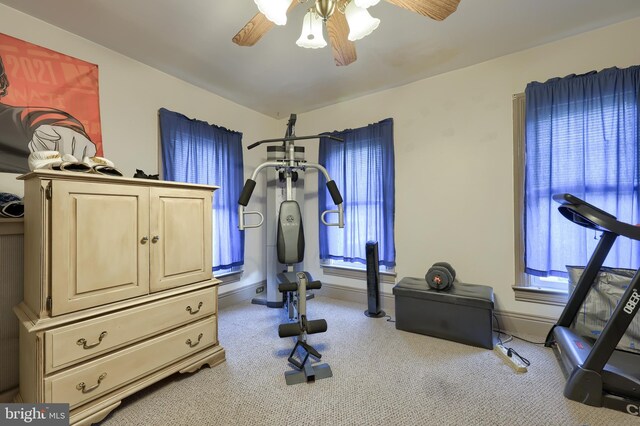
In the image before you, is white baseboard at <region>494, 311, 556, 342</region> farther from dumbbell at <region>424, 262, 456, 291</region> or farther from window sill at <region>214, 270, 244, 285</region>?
window sill at <region>214, 270, 244, 285</region>

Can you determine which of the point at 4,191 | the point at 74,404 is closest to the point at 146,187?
the point at 4,191

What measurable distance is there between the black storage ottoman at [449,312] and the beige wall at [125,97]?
275 cm

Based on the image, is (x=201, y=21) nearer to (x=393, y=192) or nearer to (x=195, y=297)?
(x=195, y=297)

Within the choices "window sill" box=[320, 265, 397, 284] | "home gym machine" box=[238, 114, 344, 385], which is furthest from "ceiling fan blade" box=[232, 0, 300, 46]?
"window sill" box=[320, 265, 397, 284]

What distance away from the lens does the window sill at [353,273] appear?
3.08 m

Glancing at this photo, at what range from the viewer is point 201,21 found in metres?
1.93

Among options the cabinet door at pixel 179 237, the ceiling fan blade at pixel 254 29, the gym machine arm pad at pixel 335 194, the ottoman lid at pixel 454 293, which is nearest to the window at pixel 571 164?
the ottoman lid at pixel 454 293

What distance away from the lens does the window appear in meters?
1.96

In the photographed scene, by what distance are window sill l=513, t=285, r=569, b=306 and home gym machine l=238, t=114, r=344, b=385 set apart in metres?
1.75

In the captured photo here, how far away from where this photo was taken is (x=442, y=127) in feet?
9.09

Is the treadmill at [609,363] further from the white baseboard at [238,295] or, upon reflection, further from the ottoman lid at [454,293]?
the white baseboard at [238,295]

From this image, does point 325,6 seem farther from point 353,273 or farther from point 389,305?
point 389,305

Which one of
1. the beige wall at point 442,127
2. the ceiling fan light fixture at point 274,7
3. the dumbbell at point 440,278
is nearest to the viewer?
the ceiling fan light fixture at point 274,7

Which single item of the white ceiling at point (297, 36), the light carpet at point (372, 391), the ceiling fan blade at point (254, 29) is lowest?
the light carpet at point (372, 391)
